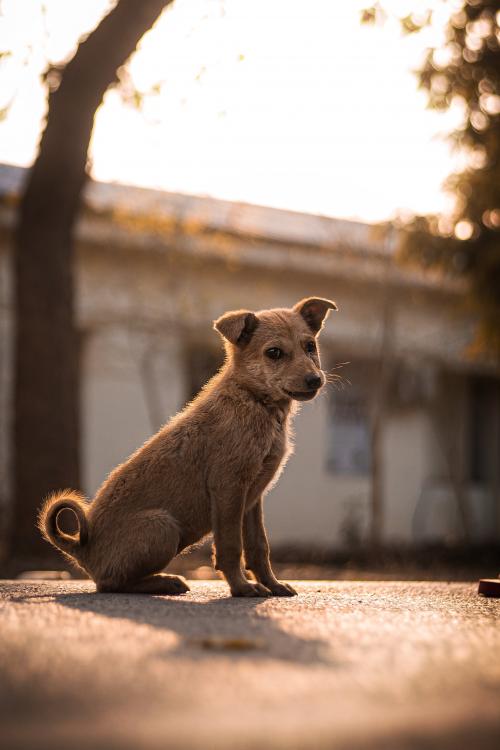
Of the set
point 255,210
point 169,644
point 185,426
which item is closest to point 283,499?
point 255,210

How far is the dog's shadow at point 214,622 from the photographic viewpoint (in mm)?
2998

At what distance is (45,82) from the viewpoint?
9.66m

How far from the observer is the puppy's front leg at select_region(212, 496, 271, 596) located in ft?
14.8

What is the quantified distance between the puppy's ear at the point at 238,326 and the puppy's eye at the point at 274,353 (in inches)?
6.2

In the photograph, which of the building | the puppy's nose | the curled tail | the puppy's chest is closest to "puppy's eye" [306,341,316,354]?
the puppy's nose

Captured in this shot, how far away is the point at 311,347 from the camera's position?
202 inches

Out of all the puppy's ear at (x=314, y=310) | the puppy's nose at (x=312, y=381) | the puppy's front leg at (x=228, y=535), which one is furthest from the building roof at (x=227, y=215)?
the puppy's front leg at (x=228, y=535)

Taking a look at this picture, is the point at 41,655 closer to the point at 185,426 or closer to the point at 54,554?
the point at 185,426

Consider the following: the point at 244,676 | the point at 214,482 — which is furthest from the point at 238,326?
the point at 244,676

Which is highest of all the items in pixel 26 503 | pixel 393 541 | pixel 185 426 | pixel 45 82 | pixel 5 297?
pixel 45 82

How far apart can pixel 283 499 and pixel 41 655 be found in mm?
14062

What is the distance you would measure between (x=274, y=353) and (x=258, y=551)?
0.91m

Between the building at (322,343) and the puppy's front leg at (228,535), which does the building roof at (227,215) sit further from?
the puppy's front leg at (228,535)

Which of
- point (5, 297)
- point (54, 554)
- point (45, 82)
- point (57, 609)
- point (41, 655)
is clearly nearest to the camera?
point (41, 655)
